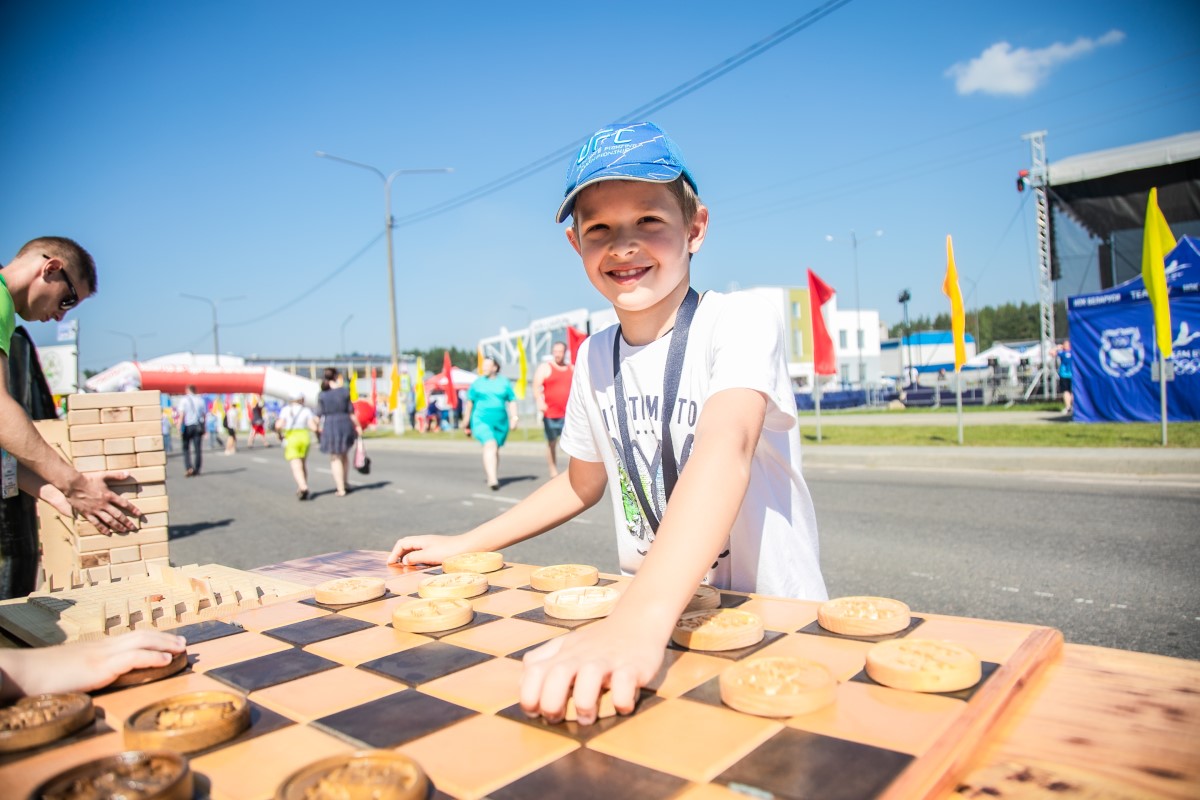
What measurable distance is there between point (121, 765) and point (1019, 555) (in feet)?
18.6

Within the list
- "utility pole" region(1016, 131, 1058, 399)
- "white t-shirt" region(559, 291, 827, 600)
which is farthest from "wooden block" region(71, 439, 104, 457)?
"utility pole" region(1016, 131, 1058, 399)

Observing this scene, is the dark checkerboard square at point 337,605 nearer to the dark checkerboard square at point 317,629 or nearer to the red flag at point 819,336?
the dark checkerboard square at point 317,629

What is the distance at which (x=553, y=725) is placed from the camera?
0.95 metres

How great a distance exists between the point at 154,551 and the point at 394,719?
2.84 metres

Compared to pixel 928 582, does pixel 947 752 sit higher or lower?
higher

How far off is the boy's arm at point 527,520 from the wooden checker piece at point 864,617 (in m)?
0.81

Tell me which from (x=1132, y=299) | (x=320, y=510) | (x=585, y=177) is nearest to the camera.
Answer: (x=585, y=177)

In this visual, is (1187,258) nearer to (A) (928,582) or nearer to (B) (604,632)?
(A) (928,582)

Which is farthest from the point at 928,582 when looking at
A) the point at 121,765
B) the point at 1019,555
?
the point at 121,765

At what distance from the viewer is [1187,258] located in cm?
1284

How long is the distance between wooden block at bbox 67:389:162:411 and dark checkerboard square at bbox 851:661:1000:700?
3025 mm

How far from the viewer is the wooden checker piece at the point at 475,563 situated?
1.89 m

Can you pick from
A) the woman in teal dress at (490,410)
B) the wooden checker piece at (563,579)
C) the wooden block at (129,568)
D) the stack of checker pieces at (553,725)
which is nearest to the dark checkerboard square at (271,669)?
the stack of checker pieces at (553,725)

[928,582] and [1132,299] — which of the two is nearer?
[928,582]
